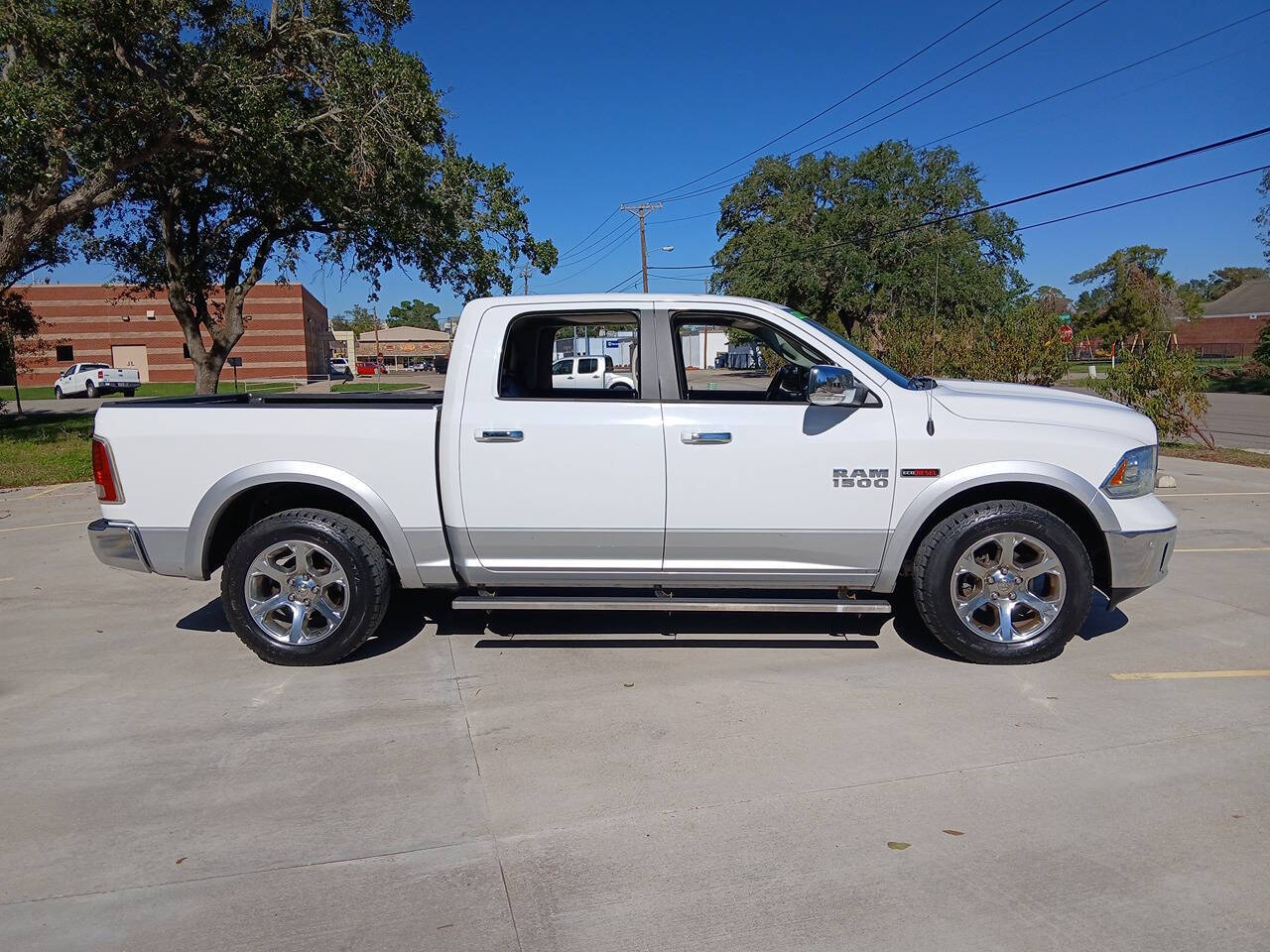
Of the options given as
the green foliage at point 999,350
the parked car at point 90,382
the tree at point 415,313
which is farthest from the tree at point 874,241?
the tree at point 415,313

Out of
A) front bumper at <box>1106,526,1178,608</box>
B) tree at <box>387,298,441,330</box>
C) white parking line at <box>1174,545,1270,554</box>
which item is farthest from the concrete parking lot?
tree at <box>387,298,441,330</box>

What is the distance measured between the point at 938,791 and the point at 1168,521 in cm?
232

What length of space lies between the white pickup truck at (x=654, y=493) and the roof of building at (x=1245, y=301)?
80245mm

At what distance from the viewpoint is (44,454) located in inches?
626

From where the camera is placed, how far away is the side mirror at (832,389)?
4.76m

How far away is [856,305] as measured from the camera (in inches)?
1538

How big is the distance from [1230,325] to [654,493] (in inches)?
3333

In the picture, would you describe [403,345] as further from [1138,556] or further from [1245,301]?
[1138,556]

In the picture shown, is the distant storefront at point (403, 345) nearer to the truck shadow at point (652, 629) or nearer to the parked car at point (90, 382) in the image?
the parked car at point (90, 382)

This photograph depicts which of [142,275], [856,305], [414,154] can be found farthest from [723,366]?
[414,154]

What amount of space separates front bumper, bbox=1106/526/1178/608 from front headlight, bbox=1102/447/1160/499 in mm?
219

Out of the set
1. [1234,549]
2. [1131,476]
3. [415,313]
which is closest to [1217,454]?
[1234,549]

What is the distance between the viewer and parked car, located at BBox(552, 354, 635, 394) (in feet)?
19.6

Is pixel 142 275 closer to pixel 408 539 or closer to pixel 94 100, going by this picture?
pixel 94 100
